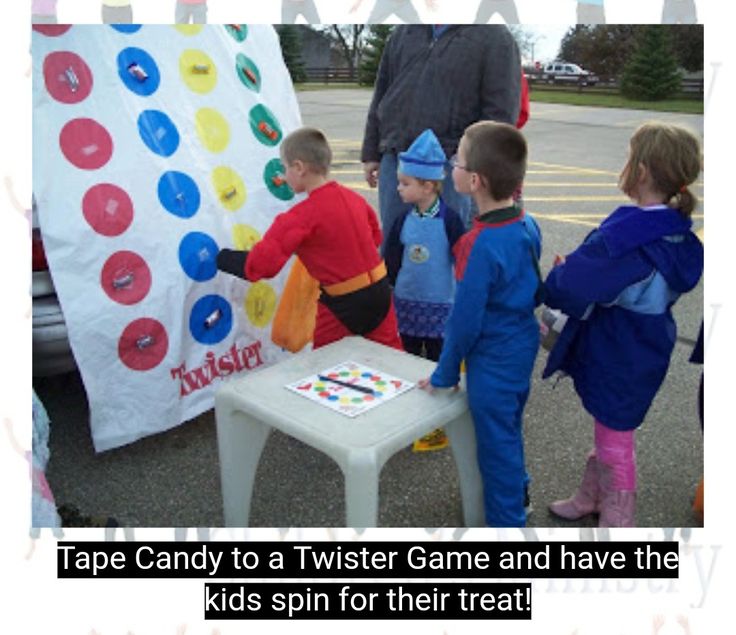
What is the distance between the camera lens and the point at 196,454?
2820mm

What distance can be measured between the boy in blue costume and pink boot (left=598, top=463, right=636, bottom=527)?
30 cm

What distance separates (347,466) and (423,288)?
3.79ft

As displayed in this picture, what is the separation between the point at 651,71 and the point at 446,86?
21190mm

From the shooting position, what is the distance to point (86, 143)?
2555 mm

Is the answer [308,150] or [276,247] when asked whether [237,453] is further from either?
[308,150]

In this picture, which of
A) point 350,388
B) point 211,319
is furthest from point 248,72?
point 350,388

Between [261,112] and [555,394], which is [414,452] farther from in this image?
[261,112]

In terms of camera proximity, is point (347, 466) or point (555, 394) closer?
point (347, 466)

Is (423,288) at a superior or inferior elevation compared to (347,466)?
superior

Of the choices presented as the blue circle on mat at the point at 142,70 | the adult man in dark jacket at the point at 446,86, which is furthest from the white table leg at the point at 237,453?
the blue circle on mat at the point at 142,70

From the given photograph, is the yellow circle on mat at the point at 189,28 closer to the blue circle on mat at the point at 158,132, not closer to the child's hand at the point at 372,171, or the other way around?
the blue circle on mat at the point at 158,132

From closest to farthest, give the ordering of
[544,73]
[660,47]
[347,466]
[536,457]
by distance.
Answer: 1. [347,466]
2. [536,457]
3. [660,47]
4. [544,73]

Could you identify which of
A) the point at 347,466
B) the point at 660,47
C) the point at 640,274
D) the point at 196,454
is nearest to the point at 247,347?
the point at 196,454

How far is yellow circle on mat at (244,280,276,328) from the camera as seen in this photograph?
3.02 meters
